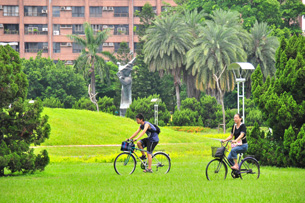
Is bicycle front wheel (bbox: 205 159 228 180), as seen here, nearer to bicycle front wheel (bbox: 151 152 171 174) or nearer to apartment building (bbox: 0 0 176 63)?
bicycle front wheel (bbox: 151 152 171 174)

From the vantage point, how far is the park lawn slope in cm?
2959

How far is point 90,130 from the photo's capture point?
3219 centimetres

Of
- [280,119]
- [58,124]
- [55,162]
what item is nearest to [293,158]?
[280,119]

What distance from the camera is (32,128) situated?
14.5 metres

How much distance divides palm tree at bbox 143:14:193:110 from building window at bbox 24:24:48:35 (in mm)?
34687

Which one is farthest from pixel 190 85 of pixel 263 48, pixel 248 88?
pixel 263 48

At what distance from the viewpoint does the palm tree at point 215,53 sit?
52250mm

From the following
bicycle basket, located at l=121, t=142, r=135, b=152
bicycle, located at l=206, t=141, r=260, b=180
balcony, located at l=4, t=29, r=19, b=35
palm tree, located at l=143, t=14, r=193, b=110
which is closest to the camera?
bicycle, located at l=206, t=141, r=260, b=180

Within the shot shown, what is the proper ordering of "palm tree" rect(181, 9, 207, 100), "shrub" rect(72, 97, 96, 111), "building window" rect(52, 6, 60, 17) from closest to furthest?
"shrub" rect(72, 97, 96, 111)
"palm tree" rect(181, 9, 207, 100)
"building window" rect(52, 6, 60, 17)

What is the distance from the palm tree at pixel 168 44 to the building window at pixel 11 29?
1439 inches

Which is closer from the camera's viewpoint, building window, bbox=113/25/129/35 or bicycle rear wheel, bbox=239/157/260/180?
bicycle rear wheel, bbox=239/157/260/180

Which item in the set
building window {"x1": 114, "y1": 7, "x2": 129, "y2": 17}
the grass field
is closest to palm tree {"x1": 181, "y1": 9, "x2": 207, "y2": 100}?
building window {"x1": 114, "y1": 7, "x2": 129, "y2": 17}

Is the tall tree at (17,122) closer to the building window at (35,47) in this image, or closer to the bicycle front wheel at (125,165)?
the bicycle front wheel at (125,165)

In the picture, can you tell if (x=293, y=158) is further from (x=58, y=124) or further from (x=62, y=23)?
(x=62, y=23)
